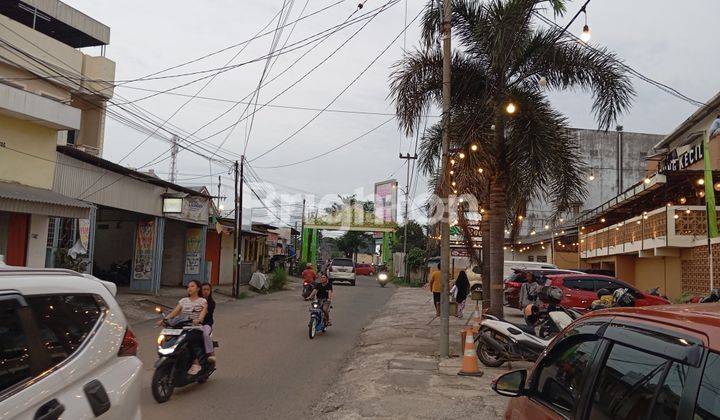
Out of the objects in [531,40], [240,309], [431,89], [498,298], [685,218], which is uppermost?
[531,40]

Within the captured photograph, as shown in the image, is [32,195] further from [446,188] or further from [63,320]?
[63,320]

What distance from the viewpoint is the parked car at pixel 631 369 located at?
74.8 inches

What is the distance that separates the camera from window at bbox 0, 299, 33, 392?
257 cm

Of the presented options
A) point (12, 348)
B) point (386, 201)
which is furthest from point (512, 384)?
point (386, 201)

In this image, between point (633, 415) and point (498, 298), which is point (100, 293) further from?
point (498, 298)

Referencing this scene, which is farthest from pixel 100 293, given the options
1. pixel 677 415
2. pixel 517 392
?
pixel 677 415

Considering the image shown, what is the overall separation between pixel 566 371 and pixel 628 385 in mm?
639

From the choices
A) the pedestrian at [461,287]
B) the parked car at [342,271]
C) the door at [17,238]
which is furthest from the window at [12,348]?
the parked car at [342,271]

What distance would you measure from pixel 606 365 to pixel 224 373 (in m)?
7.97

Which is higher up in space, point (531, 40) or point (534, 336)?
point (531, 40)

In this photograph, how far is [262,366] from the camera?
1019 centimetres

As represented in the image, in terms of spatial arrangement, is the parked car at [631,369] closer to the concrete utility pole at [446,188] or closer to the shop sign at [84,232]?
the concrete utility pole at [446,188]

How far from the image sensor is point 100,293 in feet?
11.6

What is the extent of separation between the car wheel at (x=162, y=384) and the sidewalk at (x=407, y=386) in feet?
6.30
